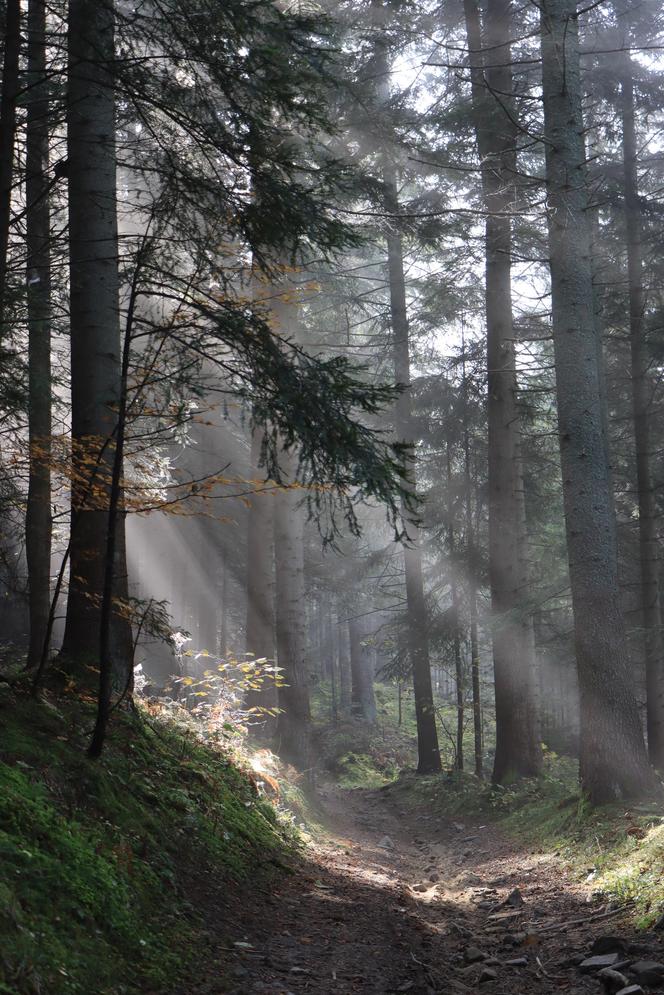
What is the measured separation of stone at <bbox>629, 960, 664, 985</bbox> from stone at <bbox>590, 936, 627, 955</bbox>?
47 cm

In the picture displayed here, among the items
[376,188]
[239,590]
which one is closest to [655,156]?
[376,188]

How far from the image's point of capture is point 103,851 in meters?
4.36

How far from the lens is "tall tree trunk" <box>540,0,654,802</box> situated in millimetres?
8055

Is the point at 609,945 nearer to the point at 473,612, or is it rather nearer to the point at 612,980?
the point at 612,980

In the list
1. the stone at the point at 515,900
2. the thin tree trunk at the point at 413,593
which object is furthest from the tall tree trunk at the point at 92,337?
the thin tree trunk at the point at 413,593

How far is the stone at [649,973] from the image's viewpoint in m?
3.92

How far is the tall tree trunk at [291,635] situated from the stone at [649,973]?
8.53m

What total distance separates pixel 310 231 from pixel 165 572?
2053cm

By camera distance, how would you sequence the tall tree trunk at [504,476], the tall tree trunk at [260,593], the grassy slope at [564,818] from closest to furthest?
the grassy slope at [564,818] < the tall tree trunk at [504,476] < the tall tree trunk at [260,593]

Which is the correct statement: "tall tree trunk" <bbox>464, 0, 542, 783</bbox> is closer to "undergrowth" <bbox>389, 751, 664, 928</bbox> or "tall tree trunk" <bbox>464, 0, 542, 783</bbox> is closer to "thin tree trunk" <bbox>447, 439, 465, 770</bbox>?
"undergrowth" <bbox>389, 751, 664, 928</bbox>

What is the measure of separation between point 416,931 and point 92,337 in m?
5.36

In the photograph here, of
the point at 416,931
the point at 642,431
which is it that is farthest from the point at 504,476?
the point at 416,931

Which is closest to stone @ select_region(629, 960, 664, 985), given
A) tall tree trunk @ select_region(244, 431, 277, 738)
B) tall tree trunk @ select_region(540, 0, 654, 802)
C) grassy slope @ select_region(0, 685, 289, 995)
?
grassy slope @ select_region(0, 685, 289, 995)

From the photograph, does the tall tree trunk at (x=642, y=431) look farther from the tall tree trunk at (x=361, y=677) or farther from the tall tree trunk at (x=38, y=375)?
the tall tree trunk at (x=361, y=677)
